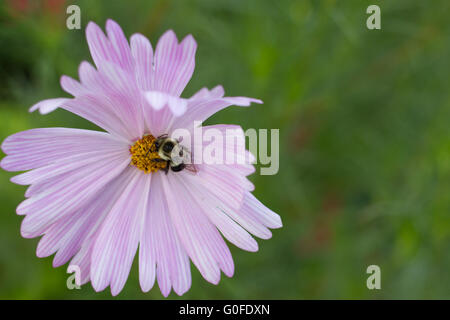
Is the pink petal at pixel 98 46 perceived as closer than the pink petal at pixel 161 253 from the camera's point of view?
Yes

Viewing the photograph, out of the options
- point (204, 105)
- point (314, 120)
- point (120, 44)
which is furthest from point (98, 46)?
point (314, 120)

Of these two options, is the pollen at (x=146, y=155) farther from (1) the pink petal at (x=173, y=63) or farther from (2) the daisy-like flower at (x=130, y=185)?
(1) the pink petal at (x=173, y=63)

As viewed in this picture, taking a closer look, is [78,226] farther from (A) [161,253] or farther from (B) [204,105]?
(B) [204,105]

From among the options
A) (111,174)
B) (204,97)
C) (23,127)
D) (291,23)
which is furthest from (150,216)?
(23,127)

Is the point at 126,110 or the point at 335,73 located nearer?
the point at 126,110

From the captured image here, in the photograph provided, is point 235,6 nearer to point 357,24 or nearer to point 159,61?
point 357,24

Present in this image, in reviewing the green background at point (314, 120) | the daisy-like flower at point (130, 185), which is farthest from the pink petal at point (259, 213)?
the green background at point (314, 120)

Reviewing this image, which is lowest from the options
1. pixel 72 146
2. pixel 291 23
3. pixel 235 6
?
pixel 72 146
